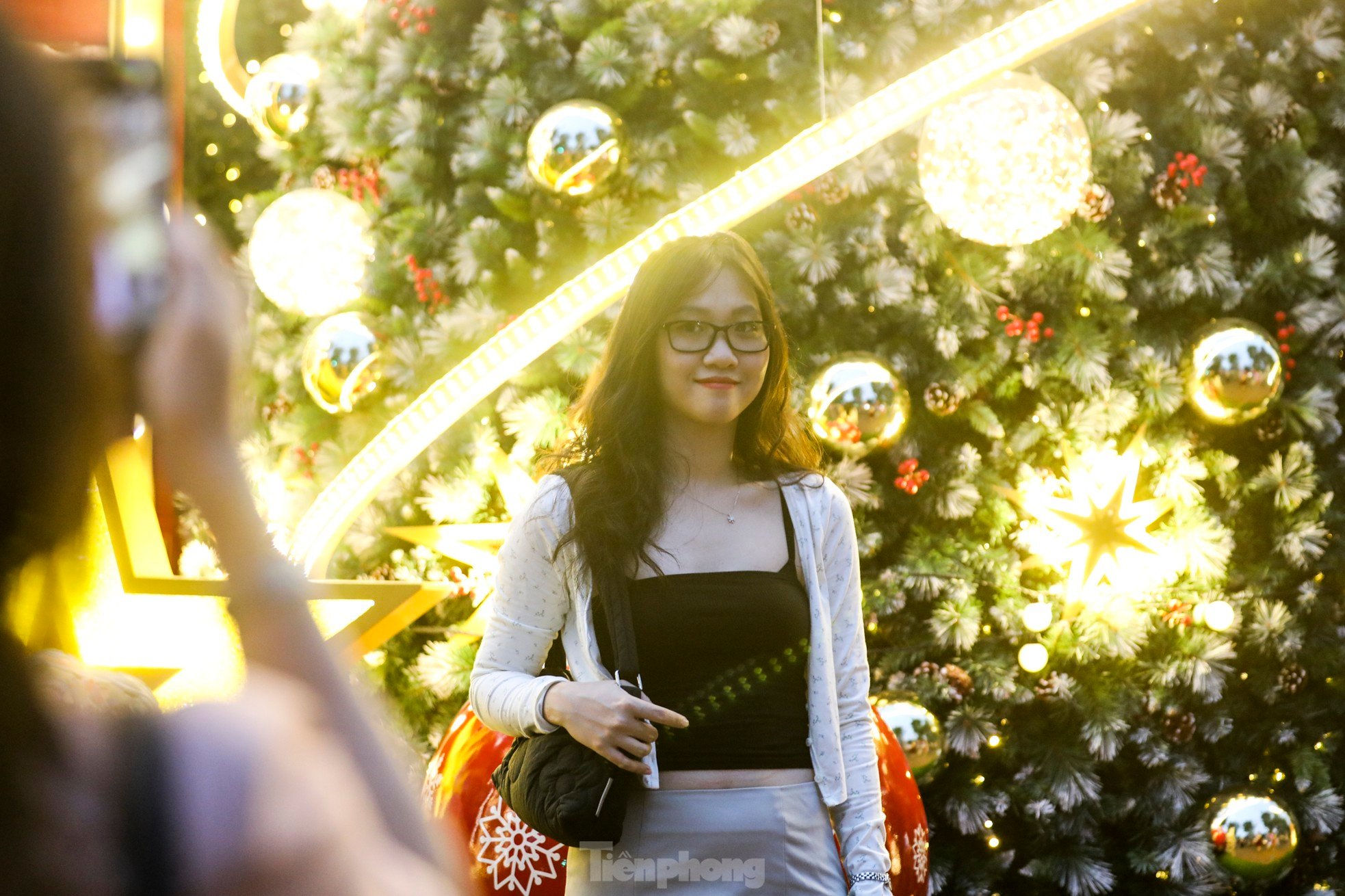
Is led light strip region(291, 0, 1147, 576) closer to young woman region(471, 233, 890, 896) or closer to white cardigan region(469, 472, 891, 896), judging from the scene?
young woman region(471, 233, 890, 896)

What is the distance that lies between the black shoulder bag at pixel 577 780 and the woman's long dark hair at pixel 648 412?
17 centimetres

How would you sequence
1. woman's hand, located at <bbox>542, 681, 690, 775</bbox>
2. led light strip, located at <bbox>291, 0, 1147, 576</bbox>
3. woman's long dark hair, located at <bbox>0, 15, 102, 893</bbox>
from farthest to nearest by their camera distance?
led light strip, located at <bbox>291, 0, 1147, 576</bbox> < woman's hand, located at <bbox>542, 681, 690, 775</bbox> < woman's long dark hair, located at <bbox>0, 15, 102, 893</bbox>

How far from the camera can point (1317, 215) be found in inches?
168

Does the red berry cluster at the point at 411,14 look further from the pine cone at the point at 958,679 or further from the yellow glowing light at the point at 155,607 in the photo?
the pine cone at the point at 958,679

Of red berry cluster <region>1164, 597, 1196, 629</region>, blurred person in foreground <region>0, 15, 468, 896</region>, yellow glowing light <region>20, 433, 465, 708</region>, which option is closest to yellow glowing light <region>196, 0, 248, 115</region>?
yellow glowing light <region>20, 433, 465, 708</region>

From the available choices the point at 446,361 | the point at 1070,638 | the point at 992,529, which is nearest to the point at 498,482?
the point at 446,361

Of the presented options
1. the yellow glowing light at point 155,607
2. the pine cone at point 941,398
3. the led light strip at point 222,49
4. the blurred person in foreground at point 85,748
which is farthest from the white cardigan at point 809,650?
the led light strip at point 222,49

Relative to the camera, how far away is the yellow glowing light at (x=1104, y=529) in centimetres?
407

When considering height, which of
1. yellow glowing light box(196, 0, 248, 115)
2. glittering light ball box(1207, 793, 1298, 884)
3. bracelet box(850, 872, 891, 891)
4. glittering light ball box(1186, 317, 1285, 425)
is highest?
yellow glowing light box(196, 0, 248, 115)

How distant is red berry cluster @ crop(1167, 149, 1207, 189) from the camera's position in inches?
167

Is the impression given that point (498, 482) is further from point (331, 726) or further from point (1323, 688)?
point (331, 726)

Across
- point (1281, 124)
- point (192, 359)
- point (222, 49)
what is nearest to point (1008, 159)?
point (1281, 124)

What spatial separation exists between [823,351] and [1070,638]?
1.21m

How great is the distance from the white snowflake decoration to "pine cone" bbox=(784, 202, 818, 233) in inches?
85.2
